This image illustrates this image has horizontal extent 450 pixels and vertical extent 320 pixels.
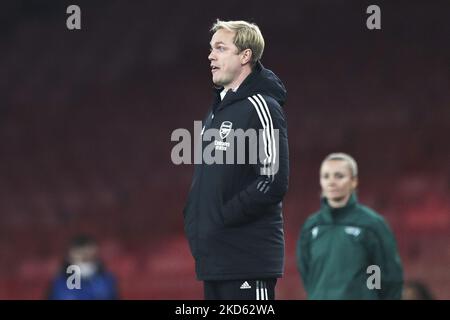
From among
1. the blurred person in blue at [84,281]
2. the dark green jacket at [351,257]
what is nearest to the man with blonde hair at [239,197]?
the dark green jacket at [351,257]

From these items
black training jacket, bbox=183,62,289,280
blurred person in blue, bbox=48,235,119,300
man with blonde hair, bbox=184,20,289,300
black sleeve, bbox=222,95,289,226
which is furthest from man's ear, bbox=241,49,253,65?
blurred person in blue, bbox=48,235,119,300

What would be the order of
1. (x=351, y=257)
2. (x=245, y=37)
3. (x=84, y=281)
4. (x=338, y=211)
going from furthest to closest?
(x=84, y=281) → (x=338, y=211) → (x=351, y=257) → (x=245, y=37)

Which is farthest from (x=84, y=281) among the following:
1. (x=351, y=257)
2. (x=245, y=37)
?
(x=245, y=37)

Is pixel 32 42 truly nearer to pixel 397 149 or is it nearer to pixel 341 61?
pixel 341 61

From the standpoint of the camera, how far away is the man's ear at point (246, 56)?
3959 mm

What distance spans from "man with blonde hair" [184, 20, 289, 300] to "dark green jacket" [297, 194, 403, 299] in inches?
77.7

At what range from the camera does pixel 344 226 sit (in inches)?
233

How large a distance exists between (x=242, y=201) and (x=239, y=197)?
0.09 ft

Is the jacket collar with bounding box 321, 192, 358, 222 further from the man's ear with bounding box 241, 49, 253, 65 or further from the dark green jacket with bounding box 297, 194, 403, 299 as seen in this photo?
the man's ear with bounding box 241, 49, 253, 65

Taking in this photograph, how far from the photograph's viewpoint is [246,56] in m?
3.97

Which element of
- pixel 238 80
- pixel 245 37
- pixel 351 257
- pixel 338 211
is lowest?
pixel 351 257

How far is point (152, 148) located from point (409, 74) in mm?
3112

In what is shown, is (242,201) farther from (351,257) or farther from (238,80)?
(351,257)

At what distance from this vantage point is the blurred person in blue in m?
7.57
